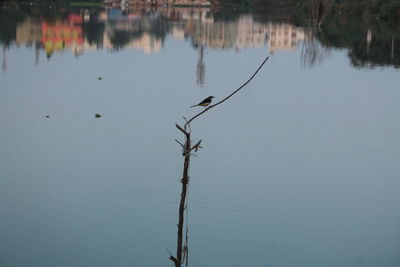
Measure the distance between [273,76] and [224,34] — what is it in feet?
33.3

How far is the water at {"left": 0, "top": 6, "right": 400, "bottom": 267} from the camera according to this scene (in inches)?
208

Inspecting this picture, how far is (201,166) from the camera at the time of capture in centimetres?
714

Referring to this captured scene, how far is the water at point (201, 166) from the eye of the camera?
5.27 meters

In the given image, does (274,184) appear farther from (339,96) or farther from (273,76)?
(273,76)

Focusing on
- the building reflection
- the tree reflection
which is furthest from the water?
the building reflection

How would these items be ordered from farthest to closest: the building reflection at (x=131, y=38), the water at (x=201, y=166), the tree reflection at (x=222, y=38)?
1. the building reflection at (x=131, y=38)
2. the tree reflection at (x=222, y=38)
3. the water at (x=201, y=166)

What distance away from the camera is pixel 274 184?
674 centimetres

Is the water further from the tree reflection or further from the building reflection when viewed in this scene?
the building reflection

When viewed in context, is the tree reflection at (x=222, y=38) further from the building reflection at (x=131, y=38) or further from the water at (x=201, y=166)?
the water at (x=201, y=166)

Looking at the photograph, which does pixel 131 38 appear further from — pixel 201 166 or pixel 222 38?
pixel 201 166

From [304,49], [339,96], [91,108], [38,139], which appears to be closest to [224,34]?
[304,49]

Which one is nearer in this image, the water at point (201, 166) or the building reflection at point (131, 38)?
the water at point (201, 166)

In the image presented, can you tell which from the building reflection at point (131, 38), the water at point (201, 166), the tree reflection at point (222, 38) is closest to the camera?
the water at point (201, 166)

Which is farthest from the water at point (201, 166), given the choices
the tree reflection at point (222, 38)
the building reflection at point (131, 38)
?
the building reflection at point (131, 38)
